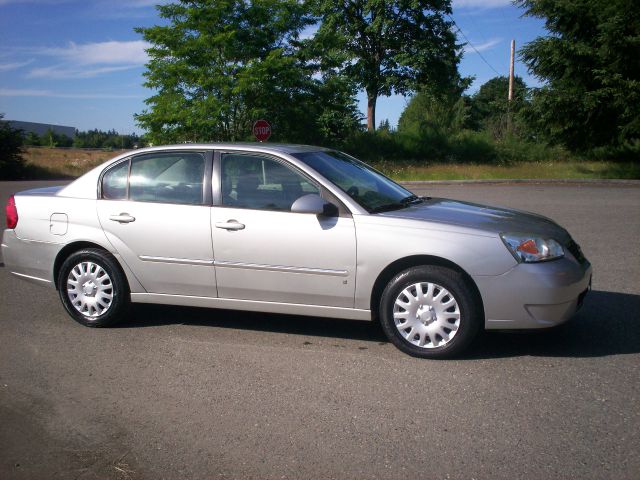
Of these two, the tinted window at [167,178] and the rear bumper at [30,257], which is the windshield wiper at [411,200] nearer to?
the tinted window at [167,178]

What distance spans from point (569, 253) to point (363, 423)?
219 cm

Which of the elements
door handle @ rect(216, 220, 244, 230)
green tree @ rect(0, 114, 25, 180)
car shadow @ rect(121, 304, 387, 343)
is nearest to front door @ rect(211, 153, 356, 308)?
door handle @ rect(216, 220, 244, 230)

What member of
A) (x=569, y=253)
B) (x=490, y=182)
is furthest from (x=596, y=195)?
(x=569, y=253)

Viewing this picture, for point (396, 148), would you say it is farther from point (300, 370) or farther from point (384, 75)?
point (300, 370)

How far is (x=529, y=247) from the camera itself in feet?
15.1

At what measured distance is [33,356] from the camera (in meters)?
4.98

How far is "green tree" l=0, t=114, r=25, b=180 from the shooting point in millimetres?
34625

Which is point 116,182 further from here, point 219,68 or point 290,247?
point 219,68

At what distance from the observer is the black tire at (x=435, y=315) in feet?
15.1

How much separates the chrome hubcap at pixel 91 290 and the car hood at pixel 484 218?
100 inches

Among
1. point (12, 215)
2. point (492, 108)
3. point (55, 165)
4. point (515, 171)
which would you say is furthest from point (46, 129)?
point (12, 215)

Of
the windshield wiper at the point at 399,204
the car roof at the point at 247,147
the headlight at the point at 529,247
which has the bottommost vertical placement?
the headlight at the point at 529,247

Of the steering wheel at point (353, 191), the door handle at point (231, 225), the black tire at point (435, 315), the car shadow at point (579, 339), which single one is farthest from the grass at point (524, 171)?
the black tire at point (435, 315)

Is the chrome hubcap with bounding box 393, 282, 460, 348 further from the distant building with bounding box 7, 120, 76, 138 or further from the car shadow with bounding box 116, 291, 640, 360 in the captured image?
the distant building with bounding box 7, 120, 76, 138
